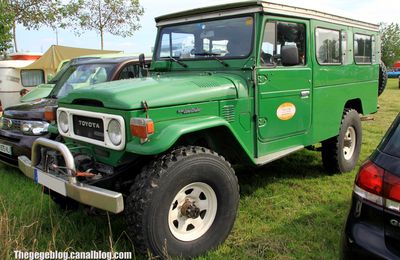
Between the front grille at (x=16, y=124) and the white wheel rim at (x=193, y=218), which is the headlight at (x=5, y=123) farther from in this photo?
the white wheel rim at (x=193, y=218)

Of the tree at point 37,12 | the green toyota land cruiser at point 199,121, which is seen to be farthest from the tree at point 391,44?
the green toyota land cruiser at point 199,121

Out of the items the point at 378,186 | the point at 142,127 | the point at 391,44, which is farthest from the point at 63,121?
the point at 391,44

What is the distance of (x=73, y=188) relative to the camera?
2.99 m

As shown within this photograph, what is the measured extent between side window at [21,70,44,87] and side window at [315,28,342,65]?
39.3 feet

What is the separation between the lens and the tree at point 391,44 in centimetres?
4859

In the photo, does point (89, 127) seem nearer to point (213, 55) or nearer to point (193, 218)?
point (193, 218)

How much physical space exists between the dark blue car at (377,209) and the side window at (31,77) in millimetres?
14133

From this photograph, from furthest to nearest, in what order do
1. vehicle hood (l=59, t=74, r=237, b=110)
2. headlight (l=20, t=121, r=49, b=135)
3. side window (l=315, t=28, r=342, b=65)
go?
headlight (l=20, t=121, r=49, b=135)
side window (l=315, t=28, r=342, b=65)
vehicle hood (l=59, t=74, r=237, b=110)

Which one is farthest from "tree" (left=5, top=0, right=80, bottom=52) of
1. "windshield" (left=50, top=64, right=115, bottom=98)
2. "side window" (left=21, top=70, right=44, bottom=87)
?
"windshield" (left=50, top=64, right=115, bottom=98)

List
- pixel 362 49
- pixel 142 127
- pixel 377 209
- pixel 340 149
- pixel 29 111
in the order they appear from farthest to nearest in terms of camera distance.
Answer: pixel 362 49 → pixel 29 111 → pixel 340 149 → pixel 142 127 → pixel 377 209

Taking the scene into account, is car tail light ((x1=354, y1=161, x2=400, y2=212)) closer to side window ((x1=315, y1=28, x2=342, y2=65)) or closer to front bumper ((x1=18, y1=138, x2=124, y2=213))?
front bumper ((x1=18, y1=138, x2=124, y2=213))

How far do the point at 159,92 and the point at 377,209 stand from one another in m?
1.93

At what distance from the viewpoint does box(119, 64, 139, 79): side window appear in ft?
20.8

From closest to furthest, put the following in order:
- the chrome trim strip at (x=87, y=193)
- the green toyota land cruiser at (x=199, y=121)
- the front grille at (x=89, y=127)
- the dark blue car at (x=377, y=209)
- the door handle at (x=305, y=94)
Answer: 1. the dark blue car at (x=377, y=209)
2. the chrome trim strip at (x=87, y=193)
3. the green toyota land cruiser at (x=199, y=121)
4. the front grille at (x=89, y=127)
5. the door handle at (x=305, y=94)
